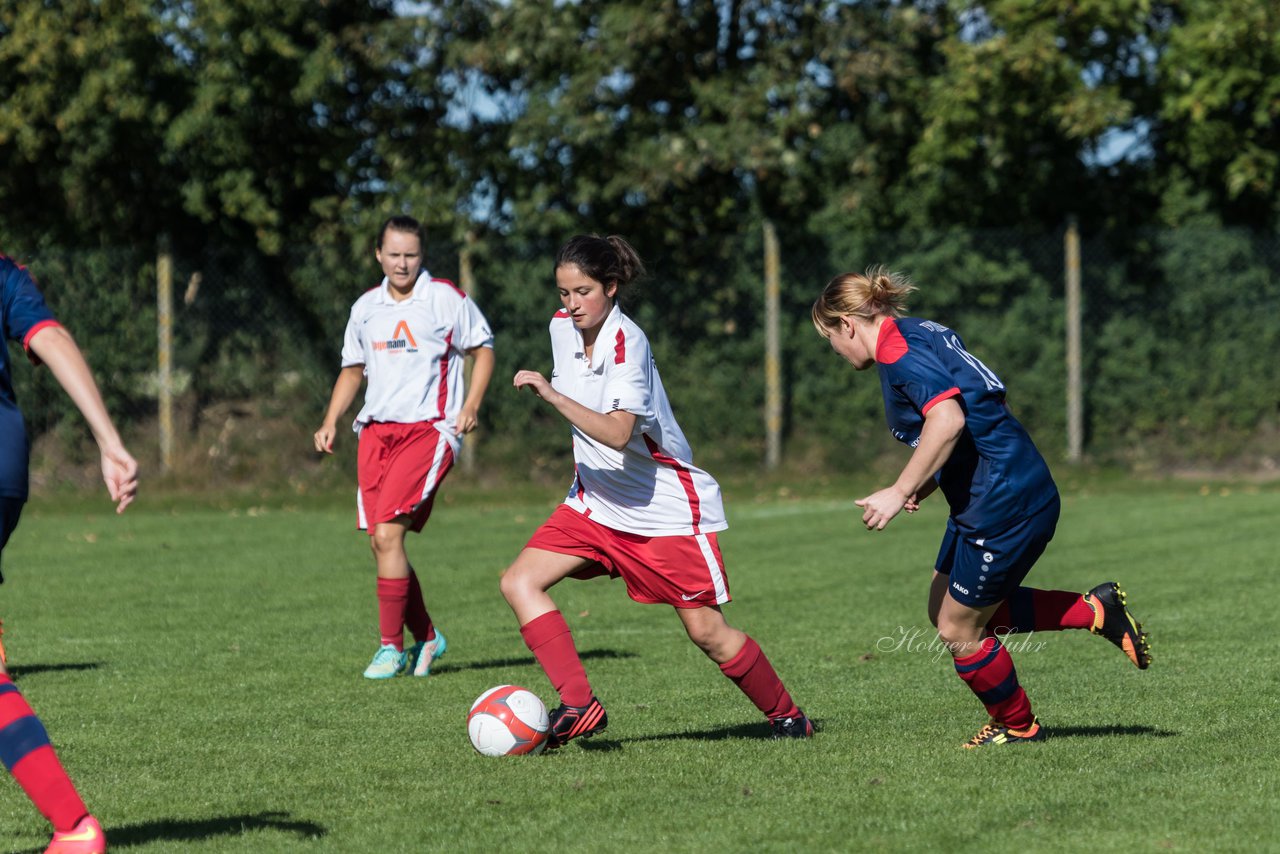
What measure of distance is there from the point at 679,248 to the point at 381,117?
13.0 ft

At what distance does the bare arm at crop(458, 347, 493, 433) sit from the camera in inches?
285

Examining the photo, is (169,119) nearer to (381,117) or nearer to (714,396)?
(381,117)

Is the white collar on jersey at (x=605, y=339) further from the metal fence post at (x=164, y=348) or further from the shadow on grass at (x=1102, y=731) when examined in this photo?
the metal fence post at (x=164, y=348)

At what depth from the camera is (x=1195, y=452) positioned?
57.7 ft

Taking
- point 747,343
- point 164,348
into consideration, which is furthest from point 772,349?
point 164,348

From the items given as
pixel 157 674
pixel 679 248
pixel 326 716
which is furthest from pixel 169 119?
pixel 326 716

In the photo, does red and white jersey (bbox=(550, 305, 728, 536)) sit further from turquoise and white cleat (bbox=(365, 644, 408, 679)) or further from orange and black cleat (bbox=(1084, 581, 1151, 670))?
turquoise and white cleat (bbox=(365, 644, 408, 679))

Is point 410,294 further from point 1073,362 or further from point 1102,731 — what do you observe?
point 1073,362

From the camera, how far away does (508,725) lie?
18.2 ft

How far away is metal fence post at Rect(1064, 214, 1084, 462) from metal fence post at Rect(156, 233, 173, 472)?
9.48 m

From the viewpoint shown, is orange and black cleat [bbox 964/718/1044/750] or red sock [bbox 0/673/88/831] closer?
red sock [bbox 0/673/88/831]

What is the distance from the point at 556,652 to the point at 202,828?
1.52 m

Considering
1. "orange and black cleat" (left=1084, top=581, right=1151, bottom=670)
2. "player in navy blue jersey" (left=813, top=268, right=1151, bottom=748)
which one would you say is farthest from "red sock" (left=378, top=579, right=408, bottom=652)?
"orange and black cleat" (left=1084, top=581, right=1151, bottom=670)

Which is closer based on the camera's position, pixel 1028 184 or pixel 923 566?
pixel 923 566
